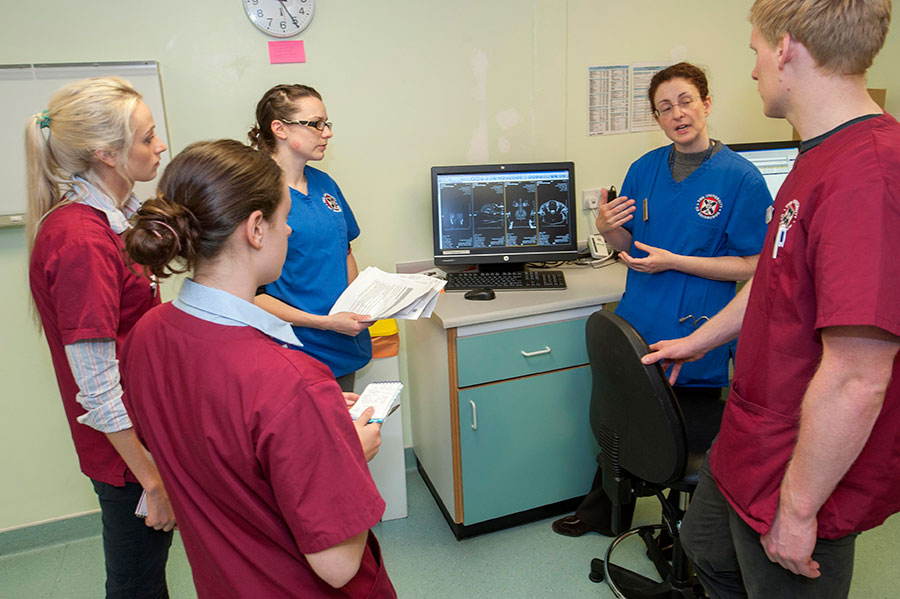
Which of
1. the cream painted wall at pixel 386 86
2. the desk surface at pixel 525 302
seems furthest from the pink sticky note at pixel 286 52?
the desk surface at pixel 525 302

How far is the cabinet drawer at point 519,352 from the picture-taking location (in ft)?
6.87

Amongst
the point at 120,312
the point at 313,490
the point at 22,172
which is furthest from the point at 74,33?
the point at 313,490

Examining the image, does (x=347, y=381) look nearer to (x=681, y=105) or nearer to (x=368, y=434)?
(x=368, y=434)

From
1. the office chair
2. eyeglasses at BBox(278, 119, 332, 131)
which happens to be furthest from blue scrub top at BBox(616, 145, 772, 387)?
eyeglasses at BBox(278, 119, 332, 131)

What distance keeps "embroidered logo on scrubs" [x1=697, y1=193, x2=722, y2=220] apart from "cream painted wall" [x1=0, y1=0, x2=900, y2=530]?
1031 mm

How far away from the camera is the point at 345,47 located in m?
2.30

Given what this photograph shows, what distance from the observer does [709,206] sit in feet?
5.77

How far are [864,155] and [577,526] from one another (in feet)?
5.71

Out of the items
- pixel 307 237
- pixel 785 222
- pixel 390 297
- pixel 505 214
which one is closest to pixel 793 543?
pixel 785 222

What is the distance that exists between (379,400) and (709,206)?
3.81ft

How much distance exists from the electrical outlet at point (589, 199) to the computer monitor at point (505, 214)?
0.34 m

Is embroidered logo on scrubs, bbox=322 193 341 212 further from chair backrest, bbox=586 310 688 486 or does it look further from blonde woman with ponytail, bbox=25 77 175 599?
chair backrest, bbox=586 310 688 486

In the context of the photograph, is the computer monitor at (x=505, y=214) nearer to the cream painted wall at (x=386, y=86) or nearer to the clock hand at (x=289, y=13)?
the cream painted wall at (x=386, y=86)

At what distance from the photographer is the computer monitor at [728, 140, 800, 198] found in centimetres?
260
